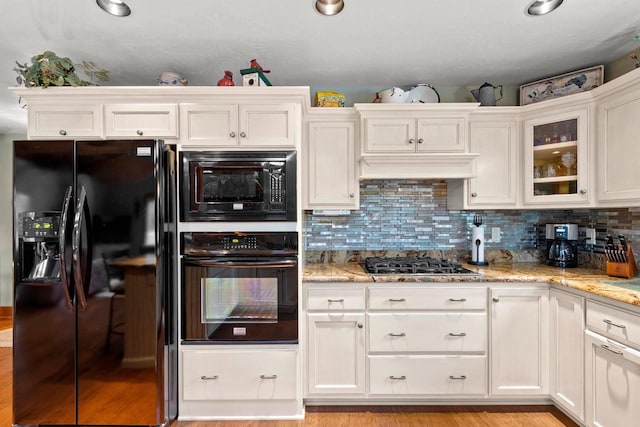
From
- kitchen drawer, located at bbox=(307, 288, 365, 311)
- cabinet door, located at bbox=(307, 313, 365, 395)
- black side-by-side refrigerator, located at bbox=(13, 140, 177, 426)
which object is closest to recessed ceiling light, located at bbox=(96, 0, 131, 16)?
black side-by-side refrigerator, located at bbox=(13, 140, 177, 426)

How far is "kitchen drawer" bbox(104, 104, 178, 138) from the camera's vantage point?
2.10m

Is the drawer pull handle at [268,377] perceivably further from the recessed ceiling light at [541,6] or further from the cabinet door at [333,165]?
the recessed ceiling light at [541,6]

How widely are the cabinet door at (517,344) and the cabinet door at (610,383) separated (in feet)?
0.97

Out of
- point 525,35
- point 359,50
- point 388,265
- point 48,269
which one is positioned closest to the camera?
point 48,269

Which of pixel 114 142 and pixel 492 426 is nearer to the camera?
pixel 114 142

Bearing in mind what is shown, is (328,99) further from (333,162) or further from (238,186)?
(238,186)

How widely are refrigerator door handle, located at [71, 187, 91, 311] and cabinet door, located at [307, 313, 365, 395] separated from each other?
131cm

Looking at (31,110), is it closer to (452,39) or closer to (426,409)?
(452,39)

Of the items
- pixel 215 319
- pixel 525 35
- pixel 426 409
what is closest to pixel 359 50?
pixel 525 35

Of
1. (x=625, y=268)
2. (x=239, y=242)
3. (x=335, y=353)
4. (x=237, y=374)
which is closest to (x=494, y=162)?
(x=625, y=268)

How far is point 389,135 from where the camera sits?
2.48 metres

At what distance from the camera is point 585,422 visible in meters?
1.88

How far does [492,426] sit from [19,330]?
2.87m

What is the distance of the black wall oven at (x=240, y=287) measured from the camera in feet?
6.66
